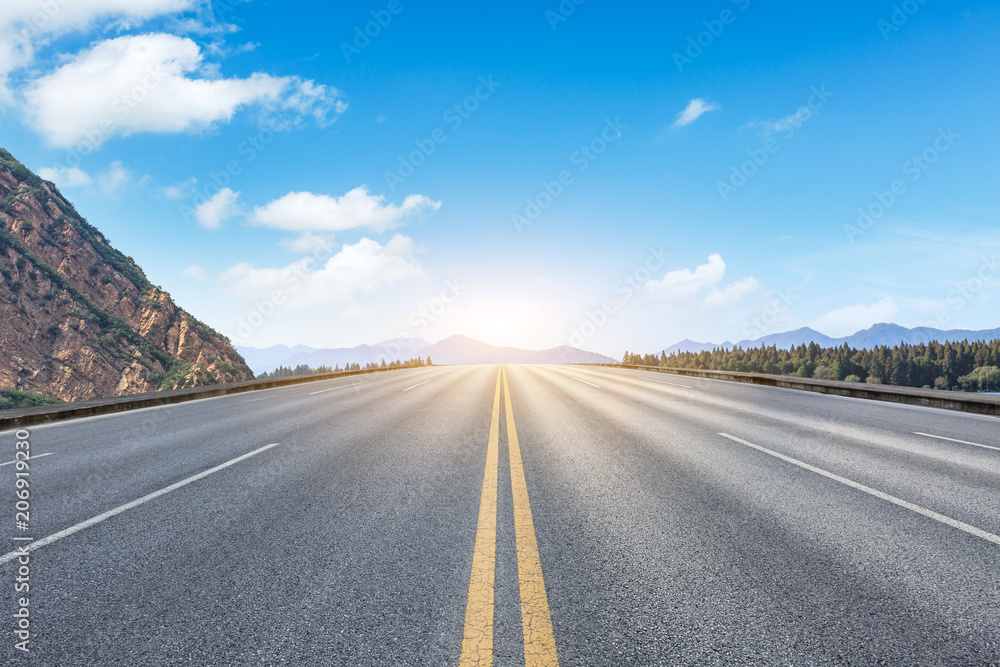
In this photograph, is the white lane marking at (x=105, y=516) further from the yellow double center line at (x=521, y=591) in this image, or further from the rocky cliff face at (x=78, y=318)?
the rocky cliff face at (x=78, y=318)

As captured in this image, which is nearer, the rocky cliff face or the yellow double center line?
the yellow double center line

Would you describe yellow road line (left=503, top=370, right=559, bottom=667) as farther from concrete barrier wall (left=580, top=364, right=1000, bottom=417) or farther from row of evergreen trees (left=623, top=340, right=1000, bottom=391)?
row of evergreen trees (left=623, top=340, right=1000, bottom=391)

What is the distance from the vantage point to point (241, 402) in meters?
13.4

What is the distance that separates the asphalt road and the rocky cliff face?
32.2 m

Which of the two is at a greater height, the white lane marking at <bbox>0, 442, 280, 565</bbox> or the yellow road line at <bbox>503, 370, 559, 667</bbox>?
the yellow road line at <bbox>503, 370, 559, 667</bbox>

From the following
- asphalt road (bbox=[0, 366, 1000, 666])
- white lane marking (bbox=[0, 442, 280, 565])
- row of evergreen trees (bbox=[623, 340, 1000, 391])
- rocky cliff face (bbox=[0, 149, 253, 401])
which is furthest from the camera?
row of evergreen trees (bbox=[623, 340, 1000, 391])

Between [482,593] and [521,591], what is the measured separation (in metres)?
0.23

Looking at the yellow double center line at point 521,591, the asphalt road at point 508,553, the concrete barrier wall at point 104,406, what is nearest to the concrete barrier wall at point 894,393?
the asphalt road at point 508,553

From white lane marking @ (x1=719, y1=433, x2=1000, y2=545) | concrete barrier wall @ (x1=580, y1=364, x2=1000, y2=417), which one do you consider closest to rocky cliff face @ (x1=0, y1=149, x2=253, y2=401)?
concrete barrier wall @ (x1=580, y1=364, x2=1000, y2=417)

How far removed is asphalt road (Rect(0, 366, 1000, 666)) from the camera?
2297 mm

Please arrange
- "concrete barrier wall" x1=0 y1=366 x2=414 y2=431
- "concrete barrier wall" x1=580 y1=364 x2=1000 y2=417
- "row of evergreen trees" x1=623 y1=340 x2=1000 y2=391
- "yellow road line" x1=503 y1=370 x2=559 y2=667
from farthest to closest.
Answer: "row of evergreen trees" x1=623 y1=340 x2=1000 y2=391 → "concrete barrier wall" x1=580 y1=364 x2=1000 y2=417 → "concrete barrier wall" x1=0 y1=366 x2=414 y2=431 → "yellow road line" x1=503 y1=370 x2=559 y2=667

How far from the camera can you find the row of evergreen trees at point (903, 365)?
84.1 metres

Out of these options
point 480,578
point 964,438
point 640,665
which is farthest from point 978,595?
point 964,438

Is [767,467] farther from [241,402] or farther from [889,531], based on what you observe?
[241,402]
